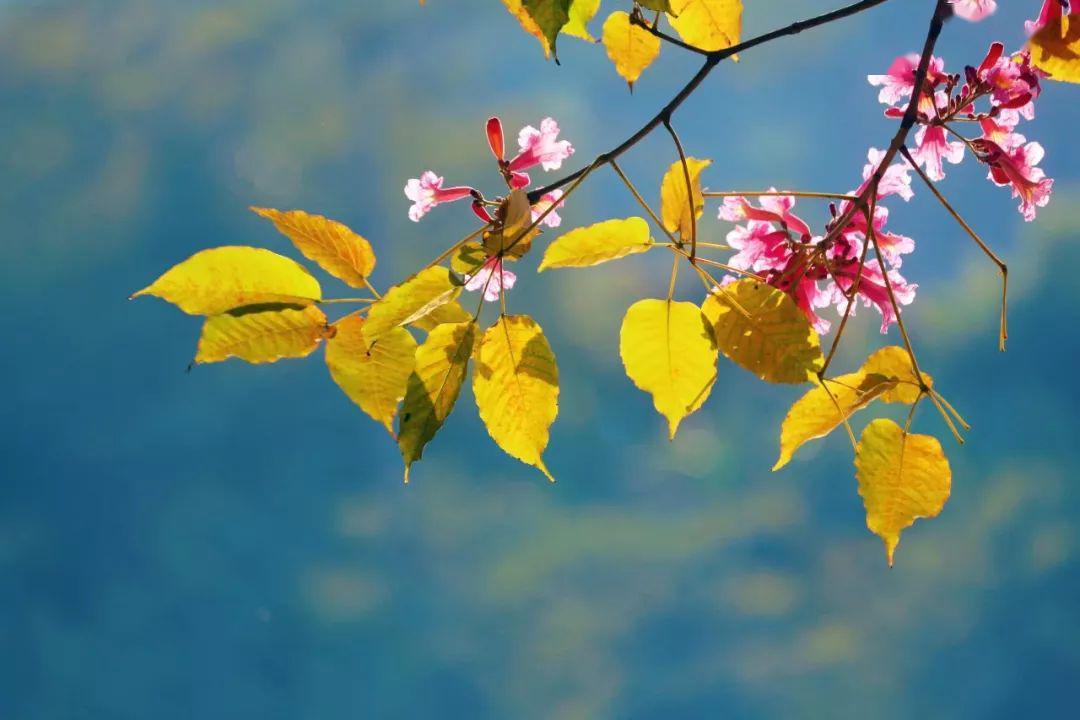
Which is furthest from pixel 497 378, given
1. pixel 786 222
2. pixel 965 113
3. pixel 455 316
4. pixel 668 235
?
pixel 965 113

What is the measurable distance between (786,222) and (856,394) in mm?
370

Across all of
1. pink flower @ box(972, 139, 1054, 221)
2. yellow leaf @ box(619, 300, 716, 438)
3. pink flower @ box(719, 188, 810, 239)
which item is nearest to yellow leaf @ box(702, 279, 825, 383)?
yellow leaf @ box(619, 300, 716, 438)

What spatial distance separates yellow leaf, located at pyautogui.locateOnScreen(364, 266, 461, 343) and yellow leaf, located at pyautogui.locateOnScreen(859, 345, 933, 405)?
36 cm

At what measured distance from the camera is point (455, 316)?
0.66m

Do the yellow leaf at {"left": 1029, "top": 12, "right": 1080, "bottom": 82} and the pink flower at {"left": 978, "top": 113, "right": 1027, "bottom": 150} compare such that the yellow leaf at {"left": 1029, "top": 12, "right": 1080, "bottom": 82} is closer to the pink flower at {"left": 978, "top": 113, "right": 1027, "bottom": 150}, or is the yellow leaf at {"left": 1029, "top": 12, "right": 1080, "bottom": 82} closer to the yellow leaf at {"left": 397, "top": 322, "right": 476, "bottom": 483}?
the pink flower at {"left": 978, "top": 113, "right": 1027, "bottom": 150}

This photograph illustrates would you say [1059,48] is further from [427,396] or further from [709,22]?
[427,396]

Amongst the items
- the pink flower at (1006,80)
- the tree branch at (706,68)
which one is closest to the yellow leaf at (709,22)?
the tree branch at (706,68)

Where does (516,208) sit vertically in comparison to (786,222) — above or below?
above

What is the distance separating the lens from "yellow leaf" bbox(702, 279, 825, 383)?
68cm

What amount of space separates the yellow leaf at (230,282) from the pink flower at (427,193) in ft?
1.54

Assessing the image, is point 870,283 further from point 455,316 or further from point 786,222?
point 455,316

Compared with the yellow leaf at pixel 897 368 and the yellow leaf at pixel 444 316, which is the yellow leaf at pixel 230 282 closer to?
the yellow leaf at pixel 444 316

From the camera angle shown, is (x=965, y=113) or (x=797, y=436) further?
(x=965, y=113)

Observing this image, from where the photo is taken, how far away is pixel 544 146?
1.16 meters
